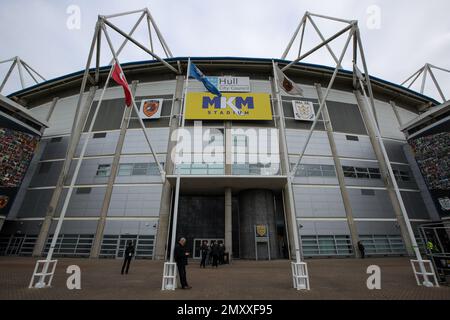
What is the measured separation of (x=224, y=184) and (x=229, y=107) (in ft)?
32.1

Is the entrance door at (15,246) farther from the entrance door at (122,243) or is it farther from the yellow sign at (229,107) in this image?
the yellow sign at (229,107)

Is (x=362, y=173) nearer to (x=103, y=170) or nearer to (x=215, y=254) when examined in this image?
(x=215, y=254)

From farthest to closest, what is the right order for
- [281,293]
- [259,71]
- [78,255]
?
1. [259,71]
2. [78,255]
3. [281,293]

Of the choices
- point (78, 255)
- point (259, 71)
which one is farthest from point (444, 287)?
point (259, 71)

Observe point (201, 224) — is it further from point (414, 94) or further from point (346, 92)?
point (414, 94)

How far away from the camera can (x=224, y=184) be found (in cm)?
2238

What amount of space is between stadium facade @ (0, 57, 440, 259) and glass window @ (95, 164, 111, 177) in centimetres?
12

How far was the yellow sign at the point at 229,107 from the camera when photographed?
25.2m

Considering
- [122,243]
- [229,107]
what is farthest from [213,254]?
[229,107]

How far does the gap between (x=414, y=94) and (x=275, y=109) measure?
948 inches

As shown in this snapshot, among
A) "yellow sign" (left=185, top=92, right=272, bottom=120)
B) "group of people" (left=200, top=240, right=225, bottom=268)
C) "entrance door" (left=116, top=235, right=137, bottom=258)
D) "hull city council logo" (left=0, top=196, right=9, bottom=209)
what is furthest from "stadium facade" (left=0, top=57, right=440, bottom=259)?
"group of people" (left=200, top=240, right=225, bottom=268)

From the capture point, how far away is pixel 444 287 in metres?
7.37

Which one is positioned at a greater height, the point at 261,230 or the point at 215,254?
the point at 261,230

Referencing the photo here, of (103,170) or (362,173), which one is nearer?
(103,170)
